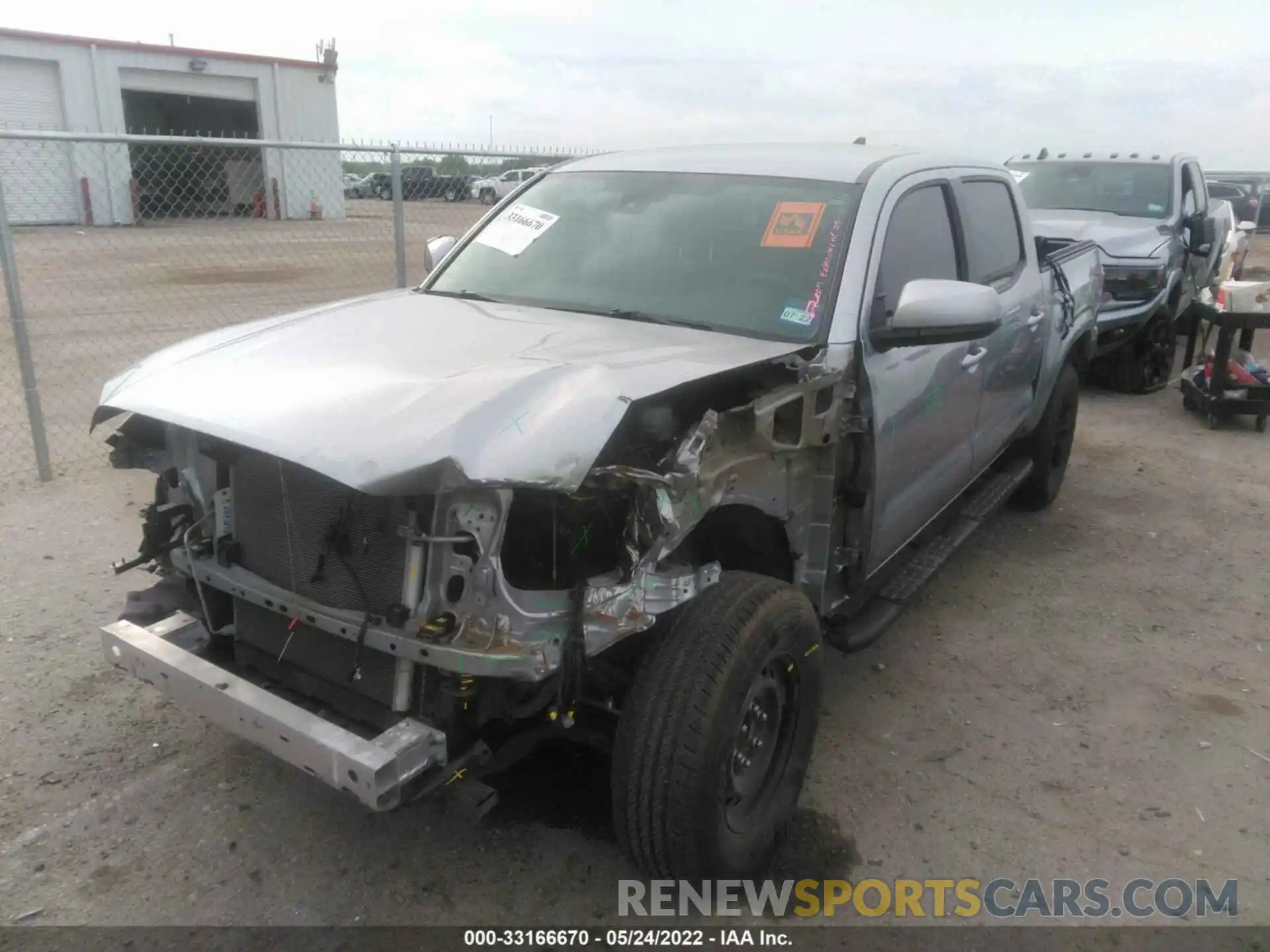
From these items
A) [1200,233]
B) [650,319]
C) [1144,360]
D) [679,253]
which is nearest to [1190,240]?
[1200,233]

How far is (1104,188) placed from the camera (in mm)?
9828

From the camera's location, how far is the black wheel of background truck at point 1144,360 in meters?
9.05

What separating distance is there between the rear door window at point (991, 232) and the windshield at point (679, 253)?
101cm

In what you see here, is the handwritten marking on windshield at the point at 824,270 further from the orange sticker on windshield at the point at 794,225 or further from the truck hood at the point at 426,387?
the truck hood at the point at 426,387

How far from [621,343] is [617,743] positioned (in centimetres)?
113

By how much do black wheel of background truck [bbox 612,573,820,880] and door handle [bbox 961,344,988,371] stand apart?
1609 mm

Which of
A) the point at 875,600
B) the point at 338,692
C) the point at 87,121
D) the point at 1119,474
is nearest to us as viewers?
the point at 338,692

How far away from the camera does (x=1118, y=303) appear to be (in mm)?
8562

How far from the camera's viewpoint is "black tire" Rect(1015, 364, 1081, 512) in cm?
542

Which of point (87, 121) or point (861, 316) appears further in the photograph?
point (87, 121)

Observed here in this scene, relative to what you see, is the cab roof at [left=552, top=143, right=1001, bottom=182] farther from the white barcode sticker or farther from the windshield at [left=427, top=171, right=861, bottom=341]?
the white barcode sticker

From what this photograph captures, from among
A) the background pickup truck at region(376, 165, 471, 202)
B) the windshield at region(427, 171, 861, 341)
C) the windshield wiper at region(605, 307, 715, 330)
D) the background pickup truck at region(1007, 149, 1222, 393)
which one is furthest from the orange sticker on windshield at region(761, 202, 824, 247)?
the background pickup truck at region(1007, 149, 1222, 393)

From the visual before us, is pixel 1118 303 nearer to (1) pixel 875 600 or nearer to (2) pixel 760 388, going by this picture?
(1) pixel 875 600

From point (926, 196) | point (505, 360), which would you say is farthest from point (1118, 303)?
point (505, 360)
